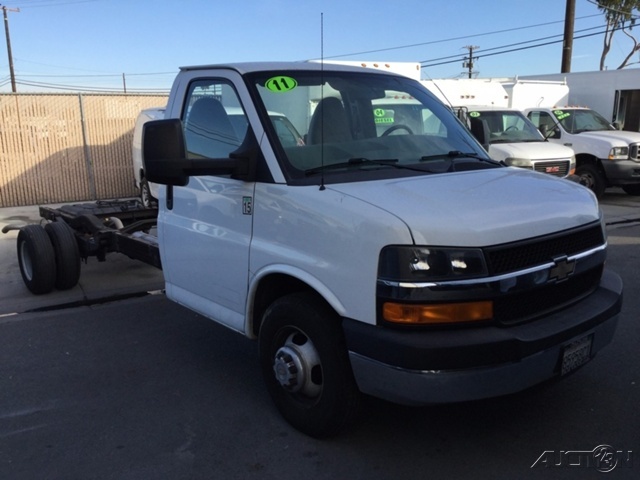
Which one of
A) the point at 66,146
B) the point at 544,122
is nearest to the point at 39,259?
the point at 66,146

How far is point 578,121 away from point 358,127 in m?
11.7

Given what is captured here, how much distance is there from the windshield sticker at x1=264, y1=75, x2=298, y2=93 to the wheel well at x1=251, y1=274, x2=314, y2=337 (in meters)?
1.19

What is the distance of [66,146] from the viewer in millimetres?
13539

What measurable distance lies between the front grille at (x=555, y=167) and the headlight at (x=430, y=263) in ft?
30.1

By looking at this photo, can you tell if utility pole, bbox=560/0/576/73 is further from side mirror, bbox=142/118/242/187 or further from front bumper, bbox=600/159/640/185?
side mirror, bbox=142/118/242/187

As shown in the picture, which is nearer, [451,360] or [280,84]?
[451,360]

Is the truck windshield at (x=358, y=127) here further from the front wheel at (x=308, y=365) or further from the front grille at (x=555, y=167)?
the front grille at (x=555, y=167)

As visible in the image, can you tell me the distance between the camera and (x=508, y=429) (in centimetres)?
355

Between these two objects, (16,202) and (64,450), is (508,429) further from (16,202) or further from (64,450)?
(16,202)

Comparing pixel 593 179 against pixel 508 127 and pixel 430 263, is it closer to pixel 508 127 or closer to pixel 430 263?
pixel 508 127

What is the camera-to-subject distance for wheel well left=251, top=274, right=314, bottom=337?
3.50 meters

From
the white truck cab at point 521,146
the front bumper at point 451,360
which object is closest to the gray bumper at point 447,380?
the front bumper at point 451,360

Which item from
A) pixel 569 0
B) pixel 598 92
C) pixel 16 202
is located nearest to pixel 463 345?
pixel 16 202

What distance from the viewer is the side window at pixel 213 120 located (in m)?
3.80
